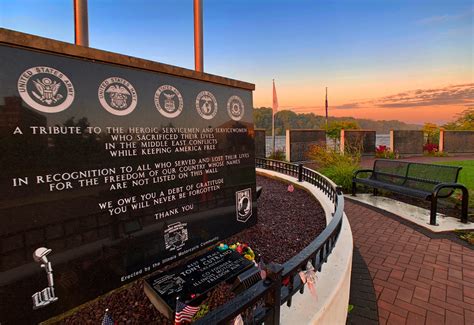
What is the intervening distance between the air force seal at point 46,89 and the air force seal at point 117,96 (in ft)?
0.80

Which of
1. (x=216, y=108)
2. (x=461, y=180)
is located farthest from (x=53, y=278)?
Result: (x=461, y=180)

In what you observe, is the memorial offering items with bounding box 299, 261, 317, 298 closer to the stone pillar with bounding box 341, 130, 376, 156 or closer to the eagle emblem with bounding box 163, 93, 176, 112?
the eagle emblem with bounding box 163, 93, 176, 112

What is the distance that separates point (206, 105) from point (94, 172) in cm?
145

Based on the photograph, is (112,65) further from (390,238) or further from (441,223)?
(441,223)

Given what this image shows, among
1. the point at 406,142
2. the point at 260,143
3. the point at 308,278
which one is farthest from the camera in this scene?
the point at 406,142

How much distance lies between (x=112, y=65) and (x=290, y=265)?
7.28 feet

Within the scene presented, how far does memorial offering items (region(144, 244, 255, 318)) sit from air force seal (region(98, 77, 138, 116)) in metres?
1.64

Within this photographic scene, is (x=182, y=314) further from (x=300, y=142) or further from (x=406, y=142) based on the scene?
(x=406, y=142)

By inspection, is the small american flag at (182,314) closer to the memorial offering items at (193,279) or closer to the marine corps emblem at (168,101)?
the memorial offering items at (193,279)

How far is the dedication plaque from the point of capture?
179 cm

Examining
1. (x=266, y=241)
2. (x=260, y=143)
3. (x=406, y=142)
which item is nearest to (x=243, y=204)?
(x=266, y=241)

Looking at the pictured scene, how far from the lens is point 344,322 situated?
2518 mm

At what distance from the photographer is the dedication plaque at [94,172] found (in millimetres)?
1792

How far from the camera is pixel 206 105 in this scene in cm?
304
